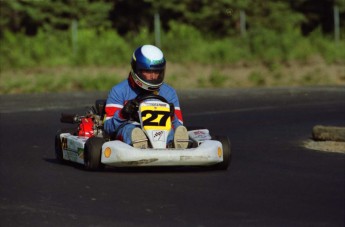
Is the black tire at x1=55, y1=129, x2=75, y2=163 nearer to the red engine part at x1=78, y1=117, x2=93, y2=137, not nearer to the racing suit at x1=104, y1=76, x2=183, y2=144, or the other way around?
the red engine part at x1=78, y1=117, x2=93, y2=137

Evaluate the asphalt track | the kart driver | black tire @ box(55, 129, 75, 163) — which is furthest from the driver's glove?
black tire @ box(55, 129, 75, 163)

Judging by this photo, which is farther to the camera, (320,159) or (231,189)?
(320,159)

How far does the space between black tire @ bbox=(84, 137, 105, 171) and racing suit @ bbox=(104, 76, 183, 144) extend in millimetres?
364

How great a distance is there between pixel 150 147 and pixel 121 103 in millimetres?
819

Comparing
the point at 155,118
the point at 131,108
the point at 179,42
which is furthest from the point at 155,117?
the point at 179,42

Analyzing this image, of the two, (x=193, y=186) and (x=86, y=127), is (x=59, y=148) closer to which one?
(x=86, y=127)

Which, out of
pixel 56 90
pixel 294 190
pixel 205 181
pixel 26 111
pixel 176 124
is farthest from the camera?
pixel 56 90

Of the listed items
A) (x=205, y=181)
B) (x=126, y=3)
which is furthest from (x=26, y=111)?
(x=126, y=3)

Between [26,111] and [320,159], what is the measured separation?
9824 mm

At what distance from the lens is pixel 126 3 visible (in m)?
37.2

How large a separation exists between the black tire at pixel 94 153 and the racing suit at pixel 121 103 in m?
0.36

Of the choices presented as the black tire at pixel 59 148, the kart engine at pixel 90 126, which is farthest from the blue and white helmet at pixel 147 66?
the black tire at pixel 59 148

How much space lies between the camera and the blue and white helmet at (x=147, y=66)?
1277 centimetres

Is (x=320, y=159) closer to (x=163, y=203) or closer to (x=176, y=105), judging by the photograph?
(x=176, y=105)
